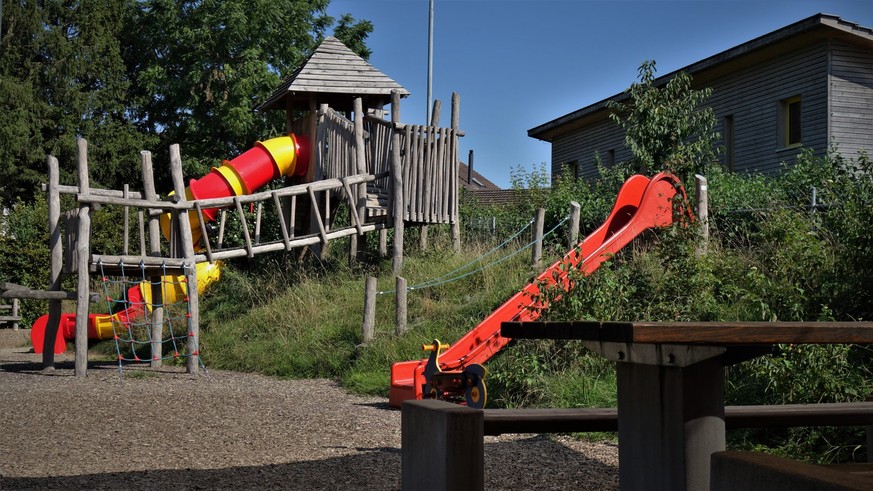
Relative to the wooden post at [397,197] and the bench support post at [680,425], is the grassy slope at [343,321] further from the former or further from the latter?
the bench support post at [680,425]

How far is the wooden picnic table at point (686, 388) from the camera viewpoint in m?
2.72

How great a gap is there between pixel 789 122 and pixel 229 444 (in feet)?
55.8

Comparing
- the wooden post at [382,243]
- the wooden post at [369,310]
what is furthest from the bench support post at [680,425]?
the wooden post at [382,243]

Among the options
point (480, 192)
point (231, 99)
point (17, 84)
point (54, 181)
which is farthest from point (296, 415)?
point (480, 192)

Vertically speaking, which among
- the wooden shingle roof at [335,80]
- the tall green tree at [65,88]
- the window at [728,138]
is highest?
the tall green tree at [65,88]

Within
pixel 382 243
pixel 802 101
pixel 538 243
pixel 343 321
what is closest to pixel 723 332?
pixel 538 243

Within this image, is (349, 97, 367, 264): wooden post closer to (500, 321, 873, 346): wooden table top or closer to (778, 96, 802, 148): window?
(778, 96, 802, 148): window

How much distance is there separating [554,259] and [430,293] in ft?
6.90

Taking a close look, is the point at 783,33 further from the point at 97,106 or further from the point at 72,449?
the point at 97,106

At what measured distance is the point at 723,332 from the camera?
104 inches

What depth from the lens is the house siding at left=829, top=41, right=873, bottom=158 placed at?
18922mm

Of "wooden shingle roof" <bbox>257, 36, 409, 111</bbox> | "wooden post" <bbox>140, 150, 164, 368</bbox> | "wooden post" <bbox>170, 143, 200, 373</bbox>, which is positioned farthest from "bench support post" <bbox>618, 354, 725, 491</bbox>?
"wooden shingle roof" <bbox>257, 36, 409, 111</bbox>

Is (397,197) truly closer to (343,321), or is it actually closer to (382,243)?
(382,243)

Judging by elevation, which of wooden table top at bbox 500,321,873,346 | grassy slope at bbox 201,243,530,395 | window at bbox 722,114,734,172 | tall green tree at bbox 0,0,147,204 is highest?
tall green tree at bbox 0,0,147,204
